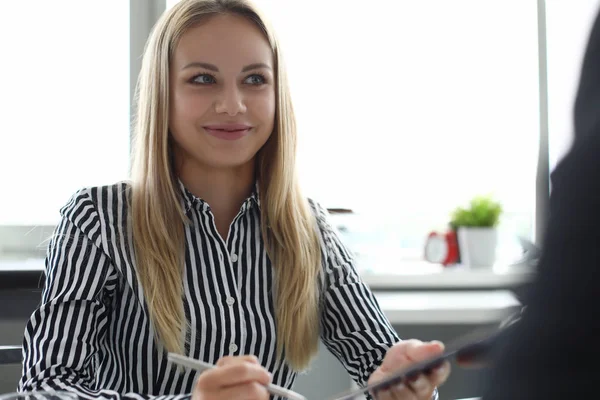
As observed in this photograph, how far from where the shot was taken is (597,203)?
0.30 meters

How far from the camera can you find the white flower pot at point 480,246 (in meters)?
2.44

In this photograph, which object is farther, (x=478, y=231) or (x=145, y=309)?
(x=478, y=231)

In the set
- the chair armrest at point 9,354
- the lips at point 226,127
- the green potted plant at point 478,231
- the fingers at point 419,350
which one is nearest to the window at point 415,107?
the green potted plant at point 478,231

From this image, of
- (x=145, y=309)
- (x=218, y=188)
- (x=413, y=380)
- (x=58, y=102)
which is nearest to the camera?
(x=413, y=380)

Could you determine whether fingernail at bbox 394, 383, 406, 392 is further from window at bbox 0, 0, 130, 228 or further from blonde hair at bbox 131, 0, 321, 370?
window at bbox 0, 0, 130, 228

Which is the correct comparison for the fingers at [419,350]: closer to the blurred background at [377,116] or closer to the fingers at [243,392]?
the fingers at [243,392]

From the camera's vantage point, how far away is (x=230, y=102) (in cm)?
118

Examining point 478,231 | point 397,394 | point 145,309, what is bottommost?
point 478,231

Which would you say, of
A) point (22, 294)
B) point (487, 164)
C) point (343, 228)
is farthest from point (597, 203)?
point (487, 164)

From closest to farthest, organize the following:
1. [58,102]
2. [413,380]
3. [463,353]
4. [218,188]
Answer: [463,353], [413,380], [218,188], [58,102]

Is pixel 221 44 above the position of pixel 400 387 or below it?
above

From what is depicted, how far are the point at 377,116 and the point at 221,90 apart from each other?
1.47 metres

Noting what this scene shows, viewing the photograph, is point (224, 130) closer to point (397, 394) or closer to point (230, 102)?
point (230, 102)

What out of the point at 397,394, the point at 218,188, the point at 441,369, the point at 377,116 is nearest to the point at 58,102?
the point at 377,116
